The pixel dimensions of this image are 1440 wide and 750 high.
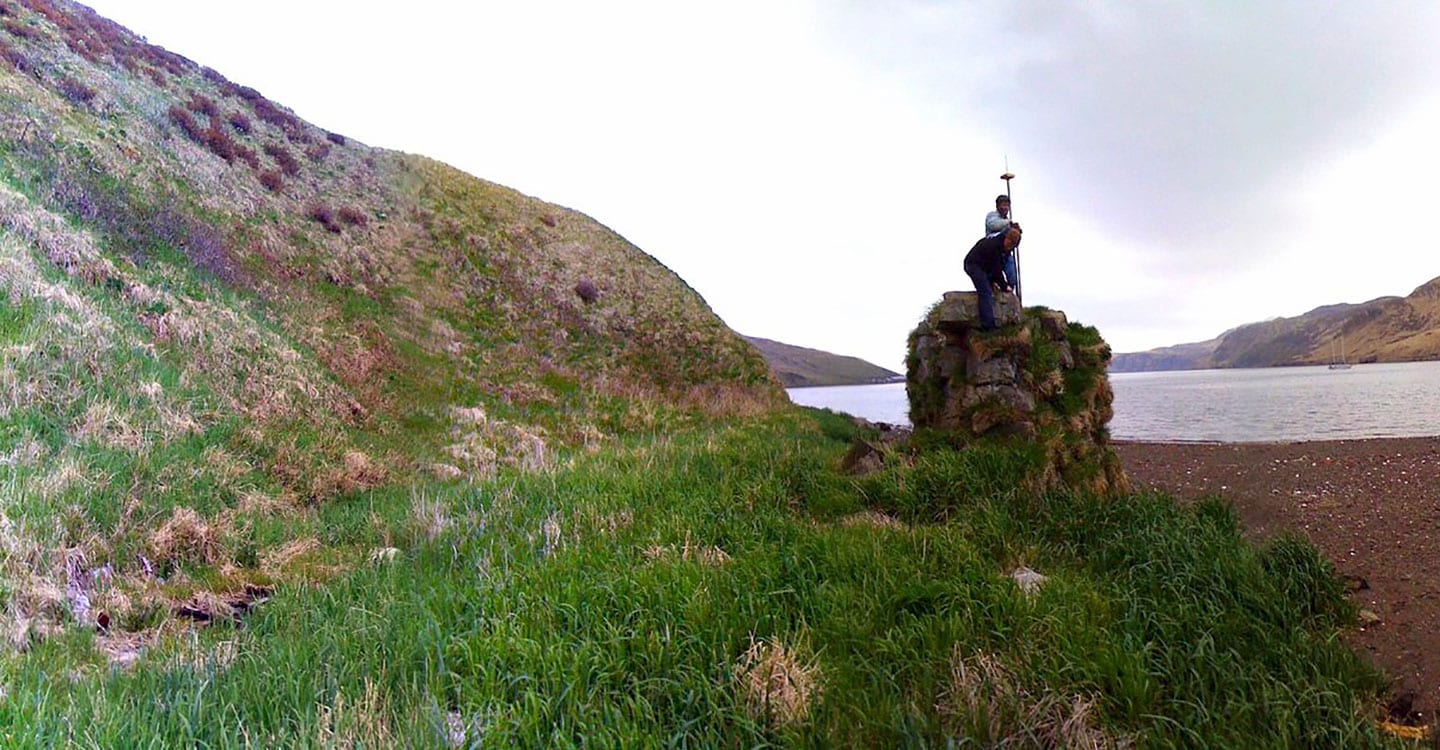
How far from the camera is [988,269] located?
9008 mm

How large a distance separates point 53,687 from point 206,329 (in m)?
9.31

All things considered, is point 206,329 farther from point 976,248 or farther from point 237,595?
point 976,248

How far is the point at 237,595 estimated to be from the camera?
4754 millimetres

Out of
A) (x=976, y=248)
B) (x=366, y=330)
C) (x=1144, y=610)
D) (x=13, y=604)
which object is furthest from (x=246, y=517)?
(x=366, y=330)

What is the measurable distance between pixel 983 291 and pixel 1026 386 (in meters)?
1.55

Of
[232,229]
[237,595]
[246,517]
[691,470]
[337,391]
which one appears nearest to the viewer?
[237,595]

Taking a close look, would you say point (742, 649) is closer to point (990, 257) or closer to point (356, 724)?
point (356, 724)

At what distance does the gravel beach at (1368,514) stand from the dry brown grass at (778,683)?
11.6ft

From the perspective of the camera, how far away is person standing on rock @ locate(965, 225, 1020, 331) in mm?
8669

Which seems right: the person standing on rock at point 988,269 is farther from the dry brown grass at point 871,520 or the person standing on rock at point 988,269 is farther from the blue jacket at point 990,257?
the dry brown grass at point 871,520

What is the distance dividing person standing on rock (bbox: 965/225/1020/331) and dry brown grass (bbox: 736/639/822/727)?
7287mm

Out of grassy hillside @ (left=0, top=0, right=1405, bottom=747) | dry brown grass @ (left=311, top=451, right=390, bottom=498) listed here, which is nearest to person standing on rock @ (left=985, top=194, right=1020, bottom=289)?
grassy hillside @ (left=0, top=0, right=1405, bottom=747)

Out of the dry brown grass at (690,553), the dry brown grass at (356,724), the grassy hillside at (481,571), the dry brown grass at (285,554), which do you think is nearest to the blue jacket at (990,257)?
the grassy hillside at (481,571)

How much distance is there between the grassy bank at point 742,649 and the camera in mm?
2607
